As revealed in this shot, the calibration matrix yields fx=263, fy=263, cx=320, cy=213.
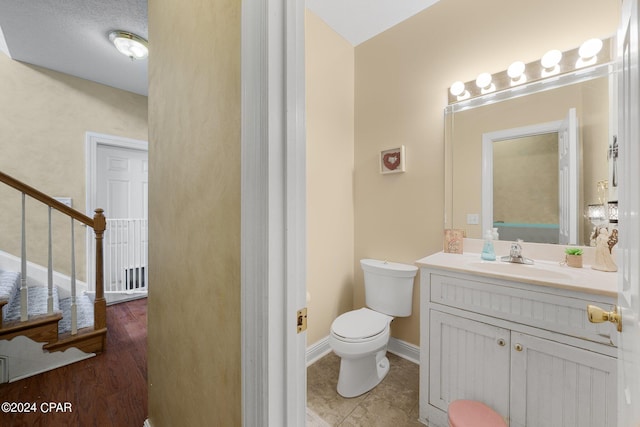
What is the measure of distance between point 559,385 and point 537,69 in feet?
5.28

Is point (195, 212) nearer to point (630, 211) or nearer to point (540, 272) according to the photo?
point (630, 211)

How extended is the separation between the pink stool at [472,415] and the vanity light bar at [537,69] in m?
1.75

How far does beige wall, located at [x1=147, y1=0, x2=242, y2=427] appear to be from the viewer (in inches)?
27.2

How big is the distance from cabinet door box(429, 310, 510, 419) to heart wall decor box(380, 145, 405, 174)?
1084mm

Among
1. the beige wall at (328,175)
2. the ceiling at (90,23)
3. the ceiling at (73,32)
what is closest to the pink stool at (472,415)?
the beige wall at (328,175)

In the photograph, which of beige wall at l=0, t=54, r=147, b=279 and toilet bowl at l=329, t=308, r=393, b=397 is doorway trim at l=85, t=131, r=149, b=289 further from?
toilet bowl at l=329, t=308, r=393, b=397

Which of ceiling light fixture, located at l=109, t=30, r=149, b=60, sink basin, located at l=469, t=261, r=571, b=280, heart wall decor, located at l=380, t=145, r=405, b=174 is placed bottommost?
sink basin, located at l=469, t=261, r=571, b=280

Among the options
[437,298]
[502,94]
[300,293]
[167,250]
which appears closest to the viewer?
[300,293]

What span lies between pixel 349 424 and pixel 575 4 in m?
2.56

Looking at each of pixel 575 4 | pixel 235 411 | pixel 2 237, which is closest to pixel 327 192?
pixel 235 411

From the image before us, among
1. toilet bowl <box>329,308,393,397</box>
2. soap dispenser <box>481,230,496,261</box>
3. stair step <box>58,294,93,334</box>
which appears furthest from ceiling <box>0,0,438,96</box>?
stair step <box>58,294,93,334</box>

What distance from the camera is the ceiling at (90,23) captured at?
187 cm

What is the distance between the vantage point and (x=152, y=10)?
1.25 meters

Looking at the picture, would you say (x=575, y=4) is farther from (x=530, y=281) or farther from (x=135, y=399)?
(x=135, y=399)
